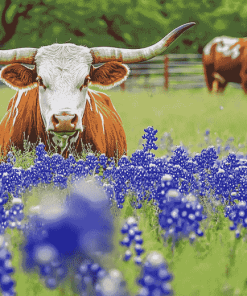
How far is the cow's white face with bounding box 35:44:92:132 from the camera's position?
3598mm

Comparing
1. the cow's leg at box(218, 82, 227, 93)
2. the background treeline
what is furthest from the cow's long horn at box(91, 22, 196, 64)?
the background treeline

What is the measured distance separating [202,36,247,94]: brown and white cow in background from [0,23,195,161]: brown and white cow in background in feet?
30.7

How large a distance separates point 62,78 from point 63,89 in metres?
0.11

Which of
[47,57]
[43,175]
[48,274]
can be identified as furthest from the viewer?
[47,57]

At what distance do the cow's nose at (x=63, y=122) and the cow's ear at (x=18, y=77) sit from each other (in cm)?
77

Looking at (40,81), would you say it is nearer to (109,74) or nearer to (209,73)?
(109,74)

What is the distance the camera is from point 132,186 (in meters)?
2.72

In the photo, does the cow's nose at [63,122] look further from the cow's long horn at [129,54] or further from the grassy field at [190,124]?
the grassy field at [190,124]

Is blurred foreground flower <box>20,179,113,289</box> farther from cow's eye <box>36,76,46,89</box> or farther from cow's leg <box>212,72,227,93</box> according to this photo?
cow's leg <box>212,72,227,93</box>

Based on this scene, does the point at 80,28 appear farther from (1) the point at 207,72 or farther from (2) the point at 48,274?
(2) the point at 48,274

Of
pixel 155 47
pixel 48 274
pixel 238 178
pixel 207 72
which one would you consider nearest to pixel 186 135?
pixel 155 47

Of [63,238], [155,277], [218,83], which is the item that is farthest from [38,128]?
[218,83]

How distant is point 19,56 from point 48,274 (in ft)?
8.66

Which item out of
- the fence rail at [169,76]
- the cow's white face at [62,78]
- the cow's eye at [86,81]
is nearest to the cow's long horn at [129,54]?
the cow's white face at [62,78]
